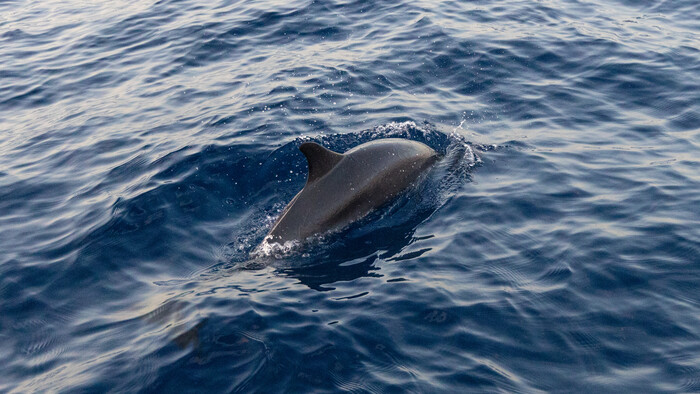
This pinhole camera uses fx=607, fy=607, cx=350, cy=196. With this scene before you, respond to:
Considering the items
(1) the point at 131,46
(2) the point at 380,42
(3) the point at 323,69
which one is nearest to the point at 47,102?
(1) the point at 131,46

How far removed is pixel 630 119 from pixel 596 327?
6674 mm

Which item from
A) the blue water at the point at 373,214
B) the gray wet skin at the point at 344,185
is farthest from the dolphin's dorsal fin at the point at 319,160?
the blue water at the point at 373,214

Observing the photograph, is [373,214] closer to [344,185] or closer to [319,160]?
[344,185]

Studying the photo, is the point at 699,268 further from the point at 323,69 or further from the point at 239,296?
the point at 323,69

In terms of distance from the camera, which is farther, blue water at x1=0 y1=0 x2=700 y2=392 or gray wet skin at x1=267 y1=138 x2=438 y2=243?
gray wet skin at x1=267 y1=138 x2=438 y2=243

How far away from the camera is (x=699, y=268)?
809 cm

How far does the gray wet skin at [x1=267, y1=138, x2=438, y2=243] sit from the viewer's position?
921 cm

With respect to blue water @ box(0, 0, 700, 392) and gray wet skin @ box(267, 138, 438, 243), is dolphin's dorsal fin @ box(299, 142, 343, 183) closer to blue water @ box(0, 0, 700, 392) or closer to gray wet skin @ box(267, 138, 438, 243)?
gray wet skin @ box(267, 138, 438, 243)

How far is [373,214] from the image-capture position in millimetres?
9875

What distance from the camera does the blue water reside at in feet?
22.8

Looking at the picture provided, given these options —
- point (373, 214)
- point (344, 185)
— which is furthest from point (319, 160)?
point (373, 214)

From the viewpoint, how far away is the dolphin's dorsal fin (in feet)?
30.0

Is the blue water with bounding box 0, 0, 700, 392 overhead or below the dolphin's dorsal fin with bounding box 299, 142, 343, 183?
below

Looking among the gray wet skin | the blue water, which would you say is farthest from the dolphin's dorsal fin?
the blue water
